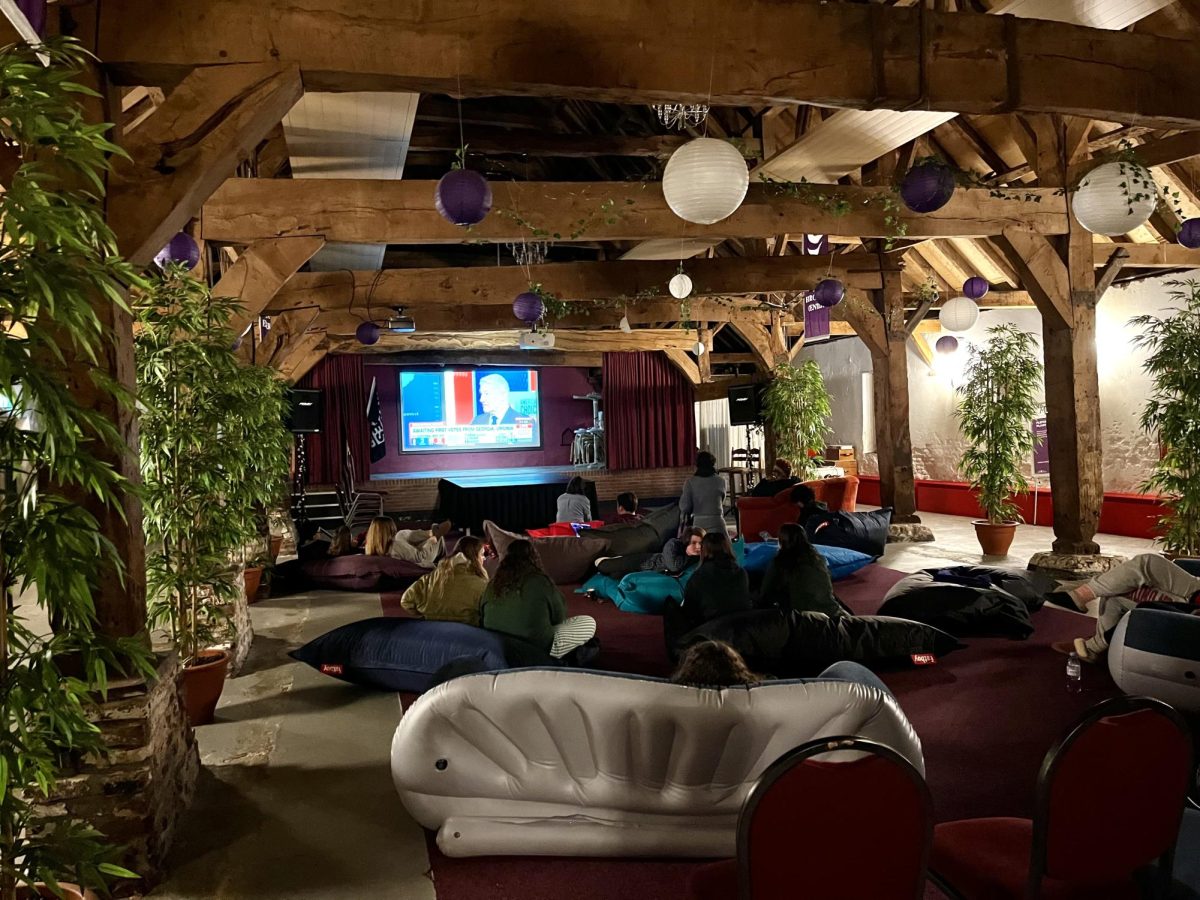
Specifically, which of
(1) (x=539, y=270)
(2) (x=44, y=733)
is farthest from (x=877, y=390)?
(2) (x=44, y=733)

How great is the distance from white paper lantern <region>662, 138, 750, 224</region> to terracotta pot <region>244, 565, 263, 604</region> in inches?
194

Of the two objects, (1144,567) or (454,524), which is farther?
(454,524)

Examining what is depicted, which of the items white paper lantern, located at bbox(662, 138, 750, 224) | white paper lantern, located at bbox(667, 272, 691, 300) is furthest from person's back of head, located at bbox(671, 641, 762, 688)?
white paper lantern, located at bbox(667, 272, 691, 300)

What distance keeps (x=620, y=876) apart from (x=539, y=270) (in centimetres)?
635

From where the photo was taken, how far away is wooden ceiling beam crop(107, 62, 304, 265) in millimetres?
2516

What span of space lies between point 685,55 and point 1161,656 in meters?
3.21

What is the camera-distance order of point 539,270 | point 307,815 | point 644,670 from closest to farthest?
point 307,815, point 644,670, point 539,270

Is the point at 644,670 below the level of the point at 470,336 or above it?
below

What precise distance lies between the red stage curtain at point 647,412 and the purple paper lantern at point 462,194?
11.1 metres

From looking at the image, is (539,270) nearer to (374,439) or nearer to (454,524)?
(454,524)

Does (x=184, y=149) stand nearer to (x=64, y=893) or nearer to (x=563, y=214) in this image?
(x=64, y=893)

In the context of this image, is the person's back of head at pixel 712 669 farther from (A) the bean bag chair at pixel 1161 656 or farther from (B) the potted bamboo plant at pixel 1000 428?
(B) the potted bamboo plant at pixel 1000 428

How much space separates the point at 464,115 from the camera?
841 cm

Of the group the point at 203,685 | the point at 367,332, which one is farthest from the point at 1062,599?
the point at 367,332
